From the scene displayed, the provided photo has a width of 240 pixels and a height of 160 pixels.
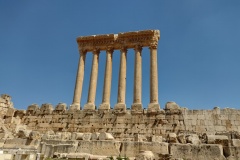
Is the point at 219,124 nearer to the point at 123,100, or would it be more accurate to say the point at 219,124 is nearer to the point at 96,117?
the point at 123,100

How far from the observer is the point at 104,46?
2312 centimetres

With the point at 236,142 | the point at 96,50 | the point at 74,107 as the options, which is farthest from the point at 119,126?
the point at 96,50

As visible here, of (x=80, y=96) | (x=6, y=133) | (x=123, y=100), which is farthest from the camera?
A: (x=80, y=96)

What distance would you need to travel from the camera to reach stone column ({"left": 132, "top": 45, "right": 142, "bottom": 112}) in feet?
61.7

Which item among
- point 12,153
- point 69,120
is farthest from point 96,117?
point 12,153

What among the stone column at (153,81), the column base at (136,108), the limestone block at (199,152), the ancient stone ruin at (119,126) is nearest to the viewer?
the limestone block at (199,152)

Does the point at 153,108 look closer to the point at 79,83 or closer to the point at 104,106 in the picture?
the point at 104,106

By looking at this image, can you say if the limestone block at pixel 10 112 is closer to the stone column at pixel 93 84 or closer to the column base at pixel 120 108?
the stone column at pixel 93 84

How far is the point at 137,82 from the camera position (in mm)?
20375

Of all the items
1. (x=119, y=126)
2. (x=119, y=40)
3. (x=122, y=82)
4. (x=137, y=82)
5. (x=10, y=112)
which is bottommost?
(x=119, y=126)

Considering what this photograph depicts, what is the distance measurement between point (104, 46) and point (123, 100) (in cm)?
647

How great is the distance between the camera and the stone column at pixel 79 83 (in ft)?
68.4

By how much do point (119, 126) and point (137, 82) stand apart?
4.64 meters

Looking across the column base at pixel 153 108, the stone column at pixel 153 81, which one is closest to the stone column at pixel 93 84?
the column base at pixel 153 108
